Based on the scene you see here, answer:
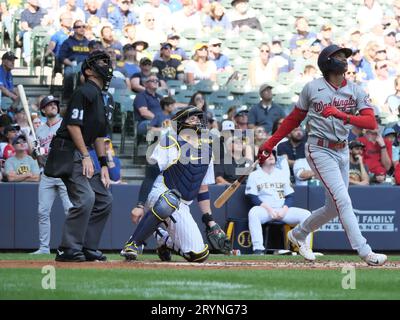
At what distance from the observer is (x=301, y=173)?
1536 cm

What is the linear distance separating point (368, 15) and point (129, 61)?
7.15 meters

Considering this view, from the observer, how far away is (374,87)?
65.2ft

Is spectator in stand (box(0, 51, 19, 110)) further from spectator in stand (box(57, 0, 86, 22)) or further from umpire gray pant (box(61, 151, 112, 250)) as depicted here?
umpire gray pant (box(61, 151, 112, 250))

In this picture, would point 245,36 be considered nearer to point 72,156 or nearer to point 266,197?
point 266,197

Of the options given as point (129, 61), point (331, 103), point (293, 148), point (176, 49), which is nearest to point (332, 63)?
point (331, 103)

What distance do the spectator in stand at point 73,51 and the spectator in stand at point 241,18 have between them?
454cm

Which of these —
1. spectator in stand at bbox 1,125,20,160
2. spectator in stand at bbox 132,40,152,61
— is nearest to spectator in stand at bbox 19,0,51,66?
spectator in stand at bbox 132,40,152,61

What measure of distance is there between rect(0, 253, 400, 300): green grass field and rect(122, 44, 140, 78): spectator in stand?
9.01 m

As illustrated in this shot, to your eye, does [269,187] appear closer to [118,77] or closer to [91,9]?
[118,77]

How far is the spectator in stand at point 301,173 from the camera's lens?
15344mm

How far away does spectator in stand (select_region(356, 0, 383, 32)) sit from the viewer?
22.5m

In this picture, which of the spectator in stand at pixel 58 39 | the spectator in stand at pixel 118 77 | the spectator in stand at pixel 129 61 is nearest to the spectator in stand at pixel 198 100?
the spectator in stand at pixel 118 77
